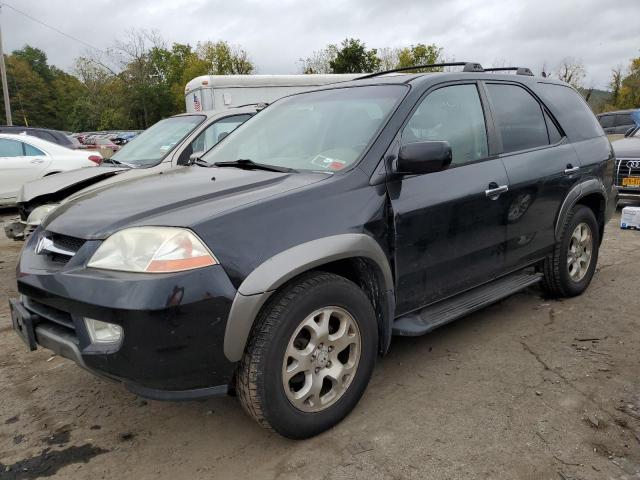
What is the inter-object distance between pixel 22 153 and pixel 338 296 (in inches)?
374

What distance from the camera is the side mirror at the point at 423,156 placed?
2.69 metres

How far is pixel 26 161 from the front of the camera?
9.77m

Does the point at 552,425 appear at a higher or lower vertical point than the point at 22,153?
lower

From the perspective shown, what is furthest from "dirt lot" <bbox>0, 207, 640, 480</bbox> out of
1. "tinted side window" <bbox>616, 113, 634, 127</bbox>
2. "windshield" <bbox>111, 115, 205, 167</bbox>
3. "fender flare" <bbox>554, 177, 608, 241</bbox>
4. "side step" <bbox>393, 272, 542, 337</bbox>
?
"tinted side window" <bbox>616, 113, 634, 127</bbox>

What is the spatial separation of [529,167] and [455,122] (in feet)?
2.41

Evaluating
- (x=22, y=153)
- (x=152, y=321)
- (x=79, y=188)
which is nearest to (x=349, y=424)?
(x=152, y=321)

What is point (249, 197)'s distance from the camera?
2.47 meters

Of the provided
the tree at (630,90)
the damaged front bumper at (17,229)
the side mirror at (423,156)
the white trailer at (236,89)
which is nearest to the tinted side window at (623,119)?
the white trailer at (236,89)

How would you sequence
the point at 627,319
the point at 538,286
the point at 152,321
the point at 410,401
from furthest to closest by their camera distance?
the point at 538,286 → the point at 627,319 → the point at 410,401 → the point at 152,321

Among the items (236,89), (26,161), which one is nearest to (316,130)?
(236,89)

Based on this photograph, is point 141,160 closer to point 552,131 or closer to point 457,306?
point 457,306

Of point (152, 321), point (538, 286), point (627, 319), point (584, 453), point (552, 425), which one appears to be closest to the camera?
point (152, 321)

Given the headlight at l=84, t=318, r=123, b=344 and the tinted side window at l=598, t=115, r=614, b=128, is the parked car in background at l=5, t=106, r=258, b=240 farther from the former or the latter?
the tinted side window at l=598, t=115, r=614, b=128

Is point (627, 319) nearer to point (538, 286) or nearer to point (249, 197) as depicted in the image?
point (538, 286)
